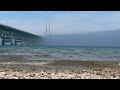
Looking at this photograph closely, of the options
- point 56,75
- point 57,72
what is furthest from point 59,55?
point 56,75

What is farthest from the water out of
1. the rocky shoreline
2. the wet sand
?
the rocky shoreline

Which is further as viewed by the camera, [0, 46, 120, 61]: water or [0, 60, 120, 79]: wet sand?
[0, 46, 120, 61]: water

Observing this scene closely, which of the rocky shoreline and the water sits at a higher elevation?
the rocky shoreline

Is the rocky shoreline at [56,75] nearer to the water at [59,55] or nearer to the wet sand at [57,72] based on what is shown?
the wet sand at [57,72]

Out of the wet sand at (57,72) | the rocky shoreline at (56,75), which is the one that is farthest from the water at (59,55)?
the rocky shoreline at (56,75)

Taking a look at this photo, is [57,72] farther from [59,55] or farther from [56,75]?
[59,55]

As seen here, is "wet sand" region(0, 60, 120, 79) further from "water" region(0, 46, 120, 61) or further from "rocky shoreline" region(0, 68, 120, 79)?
"water" region(0, 46, 120, 61)
